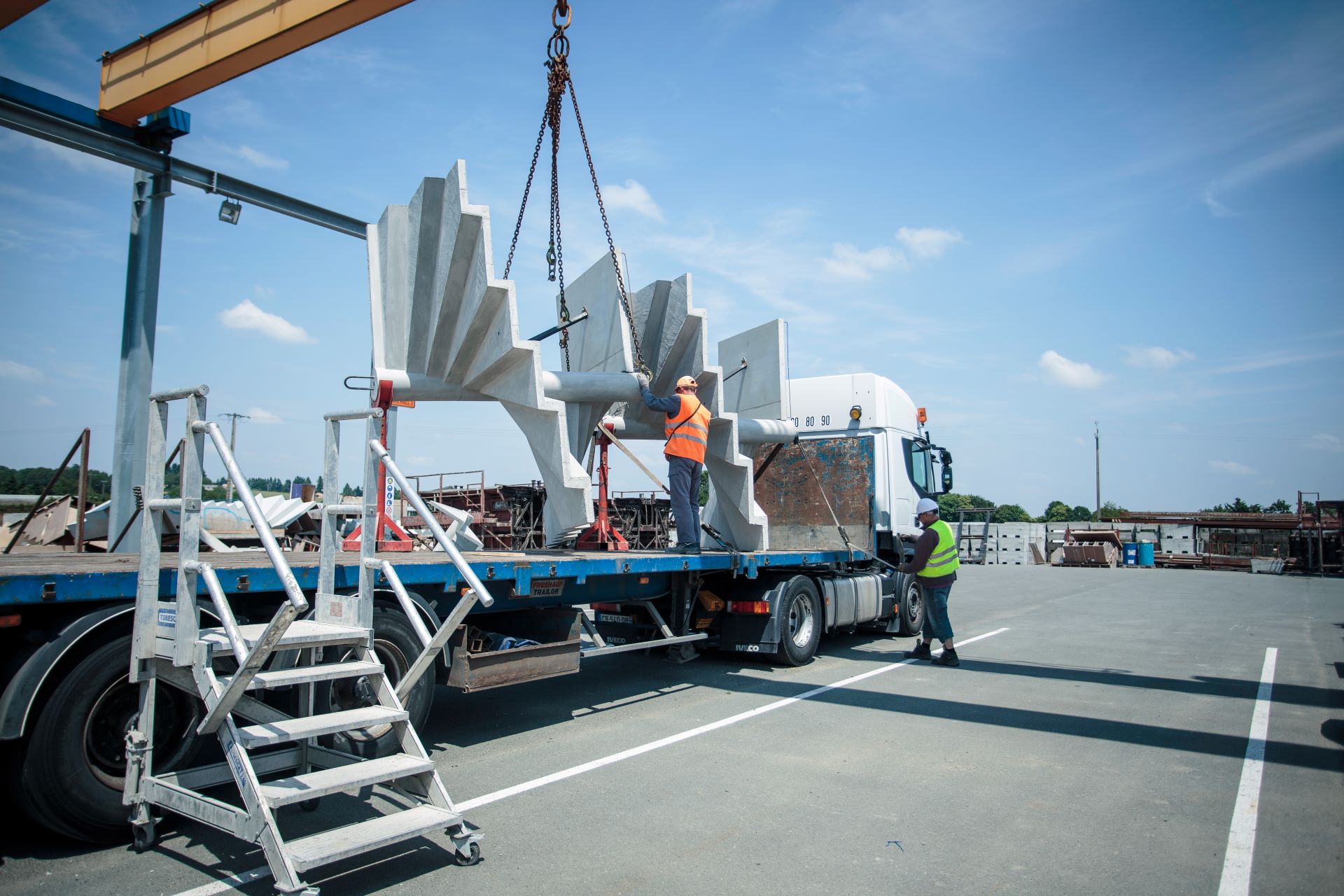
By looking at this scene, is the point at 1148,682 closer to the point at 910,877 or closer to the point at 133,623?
the point at 910,877

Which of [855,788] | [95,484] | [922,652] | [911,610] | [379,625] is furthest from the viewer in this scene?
[95,484]

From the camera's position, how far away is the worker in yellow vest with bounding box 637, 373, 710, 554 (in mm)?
8820

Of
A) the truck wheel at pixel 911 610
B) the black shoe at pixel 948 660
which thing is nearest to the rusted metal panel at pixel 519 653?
the black shoe at pixel 948 660

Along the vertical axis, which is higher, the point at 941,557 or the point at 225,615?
the point at 941,557

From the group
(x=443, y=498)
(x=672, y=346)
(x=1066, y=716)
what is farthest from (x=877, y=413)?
(x=443, y=498)

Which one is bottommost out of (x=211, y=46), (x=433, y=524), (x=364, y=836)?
(x=364, y=836)

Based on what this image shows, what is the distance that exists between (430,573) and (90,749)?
6.60 ft

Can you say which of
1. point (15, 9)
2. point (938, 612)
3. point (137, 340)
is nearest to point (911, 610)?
point (938, 612)

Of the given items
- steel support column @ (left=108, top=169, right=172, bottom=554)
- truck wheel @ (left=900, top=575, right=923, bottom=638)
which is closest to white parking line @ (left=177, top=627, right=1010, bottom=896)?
truck wheel @ (left=900, top=575, right=923, bottom=638)

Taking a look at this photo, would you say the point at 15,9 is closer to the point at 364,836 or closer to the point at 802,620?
the point at 364,836

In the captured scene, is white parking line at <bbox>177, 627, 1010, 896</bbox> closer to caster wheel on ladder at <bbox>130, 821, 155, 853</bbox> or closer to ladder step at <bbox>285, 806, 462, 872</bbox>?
ladder step at <bbox>285, 806, 462, 872</bbox>

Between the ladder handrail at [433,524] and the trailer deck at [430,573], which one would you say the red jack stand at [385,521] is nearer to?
the trailer deck at [430,573]

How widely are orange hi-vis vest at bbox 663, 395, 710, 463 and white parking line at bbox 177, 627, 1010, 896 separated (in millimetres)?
2586

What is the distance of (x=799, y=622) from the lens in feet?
32.3
